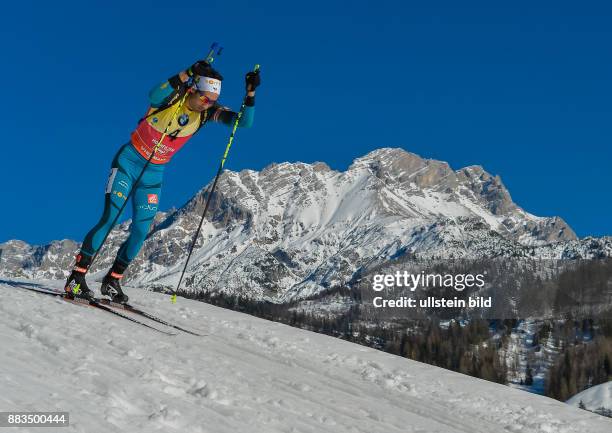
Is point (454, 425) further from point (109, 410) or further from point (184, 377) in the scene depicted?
point (109, 410)

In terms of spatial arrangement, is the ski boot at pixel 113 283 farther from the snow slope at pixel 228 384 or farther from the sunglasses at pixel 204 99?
the sunglasses at pixel 204 99

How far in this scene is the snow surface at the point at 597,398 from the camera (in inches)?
3516

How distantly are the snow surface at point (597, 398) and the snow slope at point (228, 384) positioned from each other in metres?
88.0

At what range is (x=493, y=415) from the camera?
8.77 metres

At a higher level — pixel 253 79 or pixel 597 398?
pixel 253 79

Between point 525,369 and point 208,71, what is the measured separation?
170 m

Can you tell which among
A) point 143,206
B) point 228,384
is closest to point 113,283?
point 143,206

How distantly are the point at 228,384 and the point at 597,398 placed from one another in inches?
3803

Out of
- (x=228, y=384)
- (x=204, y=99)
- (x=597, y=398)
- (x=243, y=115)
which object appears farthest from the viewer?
(x=597, y=398)

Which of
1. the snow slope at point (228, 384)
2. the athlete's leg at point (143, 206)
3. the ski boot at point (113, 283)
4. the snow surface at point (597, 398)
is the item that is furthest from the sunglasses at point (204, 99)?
the snow surface at point (597, 398)

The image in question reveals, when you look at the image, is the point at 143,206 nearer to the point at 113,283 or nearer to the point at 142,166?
the point at 142,166

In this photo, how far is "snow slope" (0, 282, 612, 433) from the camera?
5.65m

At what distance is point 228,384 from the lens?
718 cm

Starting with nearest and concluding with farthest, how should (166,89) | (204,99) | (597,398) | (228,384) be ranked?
(228,384) → (166,89) → (204,99) → (597,398)
